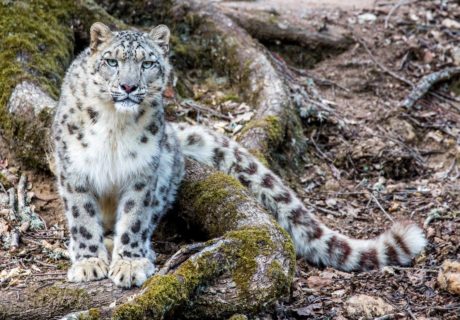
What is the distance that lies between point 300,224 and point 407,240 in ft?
3.33

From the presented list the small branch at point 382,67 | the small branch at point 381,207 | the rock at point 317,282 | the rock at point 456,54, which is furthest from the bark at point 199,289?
the rock at point 456,54

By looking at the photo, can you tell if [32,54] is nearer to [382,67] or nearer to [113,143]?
[113,143]

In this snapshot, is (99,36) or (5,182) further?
(5,182)

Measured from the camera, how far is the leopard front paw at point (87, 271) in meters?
5.68

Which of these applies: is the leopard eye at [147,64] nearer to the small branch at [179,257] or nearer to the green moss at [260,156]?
the small branch at [179,257]

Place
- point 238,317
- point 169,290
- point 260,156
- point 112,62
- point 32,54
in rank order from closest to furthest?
point 169,290
point 238,317
point 112,62
point 260,156
point 32,54

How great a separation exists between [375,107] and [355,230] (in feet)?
9.22

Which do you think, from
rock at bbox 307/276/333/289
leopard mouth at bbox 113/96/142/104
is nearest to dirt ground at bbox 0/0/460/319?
rock at bbox 307/276/333/289

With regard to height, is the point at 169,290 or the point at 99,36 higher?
the point at 99,36

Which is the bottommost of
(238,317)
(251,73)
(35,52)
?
(238,317)

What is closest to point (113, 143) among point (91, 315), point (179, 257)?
point (179, 257)

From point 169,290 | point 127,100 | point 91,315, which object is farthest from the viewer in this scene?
point 127,100

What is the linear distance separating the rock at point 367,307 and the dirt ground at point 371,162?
0.13ft

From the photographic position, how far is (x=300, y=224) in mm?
7152
